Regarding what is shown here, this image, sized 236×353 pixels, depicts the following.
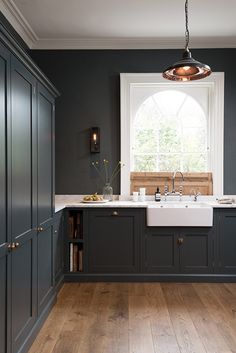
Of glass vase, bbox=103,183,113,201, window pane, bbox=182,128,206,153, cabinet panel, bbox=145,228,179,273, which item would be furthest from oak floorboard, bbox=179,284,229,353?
window pane, bbox=182,128,206,153

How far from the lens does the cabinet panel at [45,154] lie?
297 cm

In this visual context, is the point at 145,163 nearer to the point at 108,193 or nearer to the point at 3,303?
the point at 108,193

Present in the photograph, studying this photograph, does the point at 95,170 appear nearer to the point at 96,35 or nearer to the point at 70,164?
the point at 70,164

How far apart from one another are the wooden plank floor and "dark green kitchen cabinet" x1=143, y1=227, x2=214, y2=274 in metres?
0.20

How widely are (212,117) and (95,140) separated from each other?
1.61 metres

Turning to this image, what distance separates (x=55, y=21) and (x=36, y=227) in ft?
8.48

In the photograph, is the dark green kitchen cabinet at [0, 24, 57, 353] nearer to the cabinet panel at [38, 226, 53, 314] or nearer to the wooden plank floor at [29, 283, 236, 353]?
the cabinet panel at [38, 226, 53, 314]

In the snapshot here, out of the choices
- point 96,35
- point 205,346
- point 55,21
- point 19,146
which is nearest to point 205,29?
point 96,35

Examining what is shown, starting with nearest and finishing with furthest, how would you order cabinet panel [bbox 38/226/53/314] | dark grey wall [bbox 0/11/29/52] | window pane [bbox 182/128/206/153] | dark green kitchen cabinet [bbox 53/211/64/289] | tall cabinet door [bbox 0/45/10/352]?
1. tall cabinet door [bbox 0/45/10/352]
2. cabinet panel [bbox 38/226/53/314]
3. dark grey wall [bbox 0/11/29/52]
4. dark green kitchen cabinet [bbox 53/211/64/289]
5. window pane [bbox 182/128/206/153]

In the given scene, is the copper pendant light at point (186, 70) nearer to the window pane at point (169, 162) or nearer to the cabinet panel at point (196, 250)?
the window pane at point (169, 162)

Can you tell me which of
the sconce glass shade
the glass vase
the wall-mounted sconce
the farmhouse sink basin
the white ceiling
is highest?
the white ceiling

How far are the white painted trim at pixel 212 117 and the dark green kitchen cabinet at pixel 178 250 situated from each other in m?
0.76

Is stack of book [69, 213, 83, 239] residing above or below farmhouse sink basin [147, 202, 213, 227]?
below

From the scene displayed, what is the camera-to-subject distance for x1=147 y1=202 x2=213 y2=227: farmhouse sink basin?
411 cm
